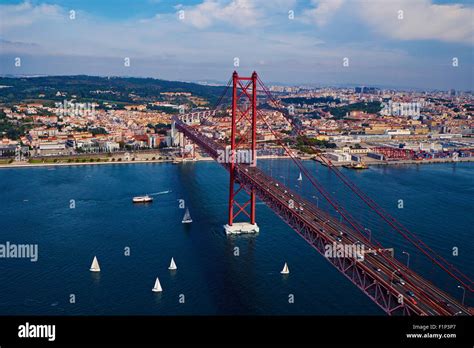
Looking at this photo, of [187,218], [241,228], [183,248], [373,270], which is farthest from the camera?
[187,218]

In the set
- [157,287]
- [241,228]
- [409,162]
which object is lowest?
[157,287]

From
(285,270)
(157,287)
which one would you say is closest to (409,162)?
(285,270)

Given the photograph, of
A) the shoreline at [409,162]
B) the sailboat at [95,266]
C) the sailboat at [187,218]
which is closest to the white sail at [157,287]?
the sailboat at [95,266]

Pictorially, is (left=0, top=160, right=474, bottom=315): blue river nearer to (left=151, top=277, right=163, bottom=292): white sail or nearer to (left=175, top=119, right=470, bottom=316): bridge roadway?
(left=151, top=277, right=163, bottom=292): white sail

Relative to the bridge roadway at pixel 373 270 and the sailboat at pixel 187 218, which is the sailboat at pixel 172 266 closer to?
the bridge roadway at pixel 373 270

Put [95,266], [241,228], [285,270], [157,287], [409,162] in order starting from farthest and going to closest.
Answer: [409,162] → [241,228] → [95,266] → [285,270] → [157,287]

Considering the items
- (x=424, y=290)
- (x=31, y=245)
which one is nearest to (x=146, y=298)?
(x=31, y=245)

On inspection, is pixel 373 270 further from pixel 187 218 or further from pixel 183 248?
pixel 187 218
